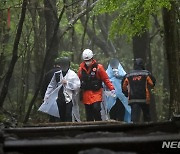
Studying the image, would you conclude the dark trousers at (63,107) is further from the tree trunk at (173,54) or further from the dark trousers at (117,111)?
the tree trunk at (173,54)

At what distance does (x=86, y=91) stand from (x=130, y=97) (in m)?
1.18

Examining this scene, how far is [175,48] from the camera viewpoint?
340 inches

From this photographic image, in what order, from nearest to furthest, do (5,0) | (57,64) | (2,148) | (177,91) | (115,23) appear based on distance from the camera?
1. (2,148)
2. (177,91)
3. (115,23)
4. (57,64)
5. (5,0)

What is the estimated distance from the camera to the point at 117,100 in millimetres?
11141

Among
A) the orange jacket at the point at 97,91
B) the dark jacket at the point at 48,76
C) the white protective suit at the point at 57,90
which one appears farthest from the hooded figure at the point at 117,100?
the dark jacket at the point at 48,76

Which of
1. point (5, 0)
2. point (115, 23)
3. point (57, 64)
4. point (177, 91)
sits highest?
point (5, 0)

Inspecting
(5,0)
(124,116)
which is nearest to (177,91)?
(124,116)

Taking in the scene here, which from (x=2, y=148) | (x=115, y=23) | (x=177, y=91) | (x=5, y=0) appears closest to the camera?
(x=2, y=148)

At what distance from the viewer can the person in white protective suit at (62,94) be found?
9867mm

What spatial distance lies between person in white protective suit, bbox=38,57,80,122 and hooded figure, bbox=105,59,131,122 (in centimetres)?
132

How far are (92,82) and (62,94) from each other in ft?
2.56

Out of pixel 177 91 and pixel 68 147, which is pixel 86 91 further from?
pixel 68 147

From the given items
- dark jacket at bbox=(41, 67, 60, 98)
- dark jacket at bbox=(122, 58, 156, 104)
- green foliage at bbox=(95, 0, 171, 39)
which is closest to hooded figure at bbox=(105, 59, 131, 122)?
dark jacket at bbox=(122, 58, 156, 104)

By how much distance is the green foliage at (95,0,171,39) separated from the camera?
8.16 meters
